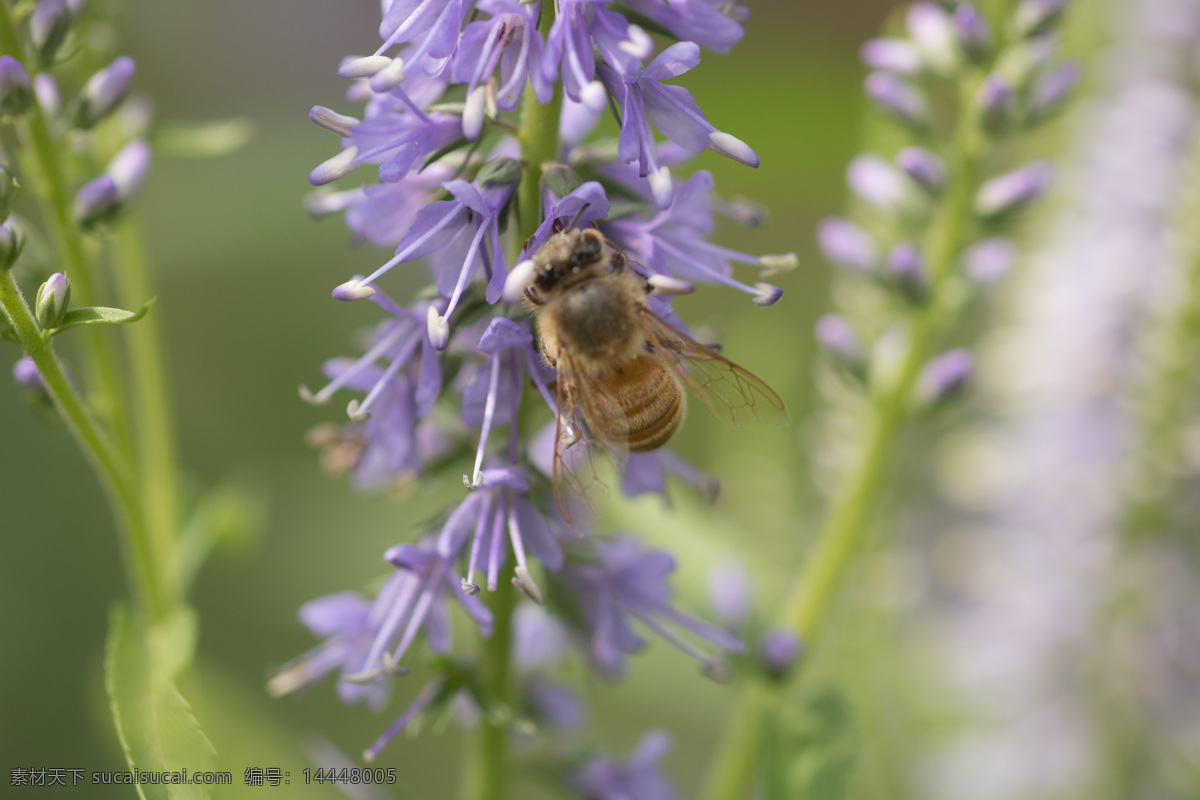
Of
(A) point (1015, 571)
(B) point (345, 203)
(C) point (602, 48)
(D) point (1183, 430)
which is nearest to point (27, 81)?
(B) point (345, 203)

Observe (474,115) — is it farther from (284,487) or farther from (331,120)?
(284,487)

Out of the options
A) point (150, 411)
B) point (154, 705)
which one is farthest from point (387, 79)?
point (150, 411)

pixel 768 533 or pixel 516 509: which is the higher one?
pixel 516 509

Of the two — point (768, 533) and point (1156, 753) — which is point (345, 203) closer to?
point (768, 533)

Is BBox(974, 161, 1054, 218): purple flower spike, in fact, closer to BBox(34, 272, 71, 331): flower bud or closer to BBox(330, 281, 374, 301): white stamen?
BBox(330, 281, 374, 301): white stamen

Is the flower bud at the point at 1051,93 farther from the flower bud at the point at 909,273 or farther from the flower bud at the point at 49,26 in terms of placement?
the flower bud at the point at 49,26

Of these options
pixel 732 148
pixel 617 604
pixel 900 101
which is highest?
pixel 732 148

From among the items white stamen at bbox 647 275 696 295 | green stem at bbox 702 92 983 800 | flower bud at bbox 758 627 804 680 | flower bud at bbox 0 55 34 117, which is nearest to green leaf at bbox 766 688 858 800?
flower bud at bbox 758 627 804 680
